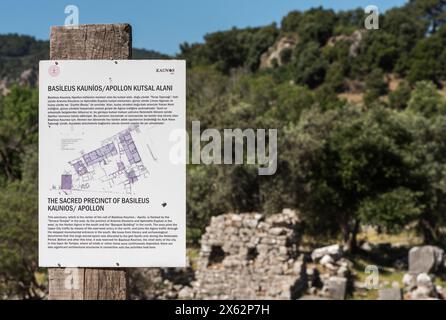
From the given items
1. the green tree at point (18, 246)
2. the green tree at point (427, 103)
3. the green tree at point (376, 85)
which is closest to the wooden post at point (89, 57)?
the green tree at point (18, 246)

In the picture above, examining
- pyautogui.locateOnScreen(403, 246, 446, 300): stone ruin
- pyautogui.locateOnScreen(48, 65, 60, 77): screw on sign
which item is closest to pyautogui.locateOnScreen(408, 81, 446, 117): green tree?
pyautogui.locateOnScreen(403, 246, 446, 300): stone ruin

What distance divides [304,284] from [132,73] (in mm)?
14942

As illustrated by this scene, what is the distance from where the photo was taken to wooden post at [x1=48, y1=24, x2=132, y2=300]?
150 inches

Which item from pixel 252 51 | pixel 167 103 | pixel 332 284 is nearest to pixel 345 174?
pixel 332 284

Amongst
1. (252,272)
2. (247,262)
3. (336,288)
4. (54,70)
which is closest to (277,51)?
(336,288)

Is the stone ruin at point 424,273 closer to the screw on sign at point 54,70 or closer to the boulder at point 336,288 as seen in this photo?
the boulder at point 336,288

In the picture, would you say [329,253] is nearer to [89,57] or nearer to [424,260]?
[424,260]

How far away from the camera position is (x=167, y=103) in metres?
3.75

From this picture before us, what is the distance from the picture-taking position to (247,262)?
17312 mm

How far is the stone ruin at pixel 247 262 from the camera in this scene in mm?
Result: 17062

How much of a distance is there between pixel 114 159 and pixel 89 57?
28.1 inches

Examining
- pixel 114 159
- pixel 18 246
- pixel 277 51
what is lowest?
pixel 18 246

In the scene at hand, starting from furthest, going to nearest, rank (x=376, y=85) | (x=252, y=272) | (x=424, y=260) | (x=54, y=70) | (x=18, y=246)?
(x=376, y=85) < (x=424, y=260) < (x=252, y=272) < (x=18, y=246) < (x=54, y=70)

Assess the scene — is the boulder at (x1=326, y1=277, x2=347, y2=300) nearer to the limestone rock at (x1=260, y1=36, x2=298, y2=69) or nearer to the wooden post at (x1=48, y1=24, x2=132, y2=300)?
the wooden post at (x1=48, y1=24, x2=132, y2=300)
